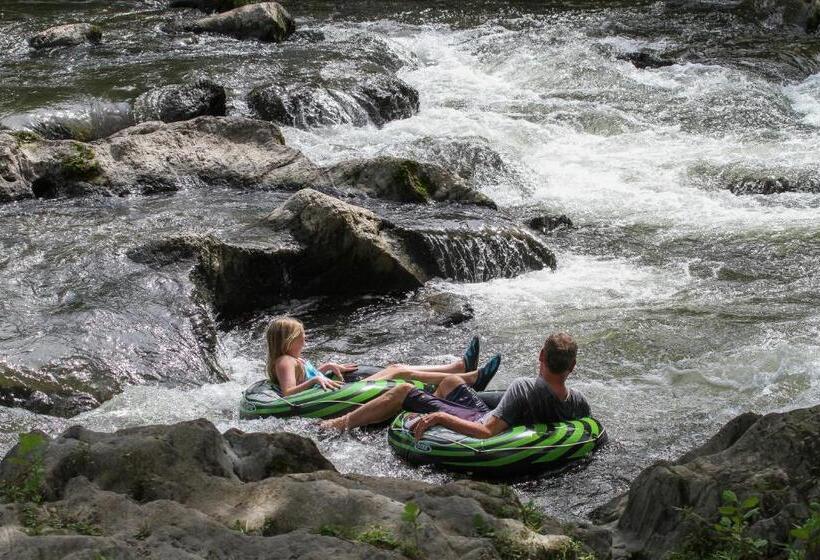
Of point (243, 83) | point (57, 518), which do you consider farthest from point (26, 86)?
point (57, 518)

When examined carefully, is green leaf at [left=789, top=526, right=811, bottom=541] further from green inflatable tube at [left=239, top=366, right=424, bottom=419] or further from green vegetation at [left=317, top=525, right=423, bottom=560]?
green inflatable tube at [left=239, top=366, right=424, bottom=419]

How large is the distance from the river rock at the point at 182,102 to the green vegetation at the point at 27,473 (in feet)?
31.6

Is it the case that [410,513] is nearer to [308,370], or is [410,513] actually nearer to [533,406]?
[533,406]

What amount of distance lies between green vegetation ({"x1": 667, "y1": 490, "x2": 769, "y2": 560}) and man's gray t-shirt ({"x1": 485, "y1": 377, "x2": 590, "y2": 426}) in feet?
7.75

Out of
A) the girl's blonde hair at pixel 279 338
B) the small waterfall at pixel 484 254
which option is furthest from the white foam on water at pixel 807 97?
the girl's blonde hair at pixel 279 338

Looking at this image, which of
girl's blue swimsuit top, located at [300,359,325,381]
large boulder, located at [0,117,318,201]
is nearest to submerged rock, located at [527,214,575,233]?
large boulder, located at [0,117,318,201]

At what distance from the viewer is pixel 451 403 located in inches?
266

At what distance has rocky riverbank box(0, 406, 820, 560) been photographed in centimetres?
346

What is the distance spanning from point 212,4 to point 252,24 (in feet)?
7.82

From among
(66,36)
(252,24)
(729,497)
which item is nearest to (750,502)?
(729,497)

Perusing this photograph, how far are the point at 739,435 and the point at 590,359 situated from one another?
333cm

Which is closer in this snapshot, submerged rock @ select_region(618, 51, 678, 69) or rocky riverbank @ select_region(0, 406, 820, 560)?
rocky riverbank @ select_region(0, 406, 820, 560)

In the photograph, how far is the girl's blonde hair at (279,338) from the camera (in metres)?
6.93

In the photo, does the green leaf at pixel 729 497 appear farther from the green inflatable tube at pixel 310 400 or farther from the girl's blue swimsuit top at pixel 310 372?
the girl's blue swimsuit top at pixel 310 372
